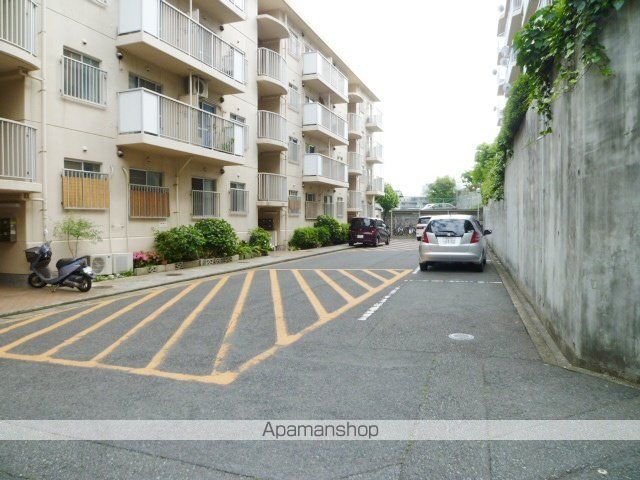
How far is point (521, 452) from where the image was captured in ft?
11.0

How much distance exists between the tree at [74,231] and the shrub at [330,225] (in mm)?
17763

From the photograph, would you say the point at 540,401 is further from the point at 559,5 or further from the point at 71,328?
the point at 71,328

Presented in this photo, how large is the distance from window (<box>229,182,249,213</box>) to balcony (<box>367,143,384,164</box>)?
75.5 feet

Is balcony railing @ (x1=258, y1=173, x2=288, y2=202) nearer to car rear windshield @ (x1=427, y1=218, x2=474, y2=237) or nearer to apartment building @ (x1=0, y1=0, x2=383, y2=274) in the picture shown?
apartment building @ (x1=0, y1=0, x2=383, y2=274)

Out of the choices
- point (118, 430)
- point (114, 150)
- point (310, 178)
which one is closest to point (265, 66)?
point (310, 178)

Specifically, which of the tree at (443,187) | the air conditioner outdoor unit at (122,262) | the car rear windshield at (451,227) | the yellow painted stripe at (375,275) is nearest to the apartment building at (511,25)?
the car rear windshield at (451,227)

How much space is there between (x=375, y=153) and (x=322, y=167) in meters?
16.2

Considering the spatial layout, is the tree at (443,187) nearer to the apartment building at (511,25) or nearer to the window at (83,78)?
the apartment building at (511,25)

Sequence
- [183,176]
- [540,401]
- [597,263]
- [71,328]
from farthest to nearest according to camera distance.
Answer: [183,176]
[71,328]
[597,263]
[540,401]

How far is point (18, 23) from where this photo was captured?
10734mm

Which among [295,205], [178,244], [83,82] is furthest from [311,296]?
[295,205]

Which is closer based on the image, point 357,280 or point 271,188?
point 357,280

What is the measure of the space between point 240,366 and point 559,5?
5284 mm

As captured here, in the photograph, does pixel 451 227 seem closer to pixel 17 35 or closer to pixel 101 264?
pixel 101 264
